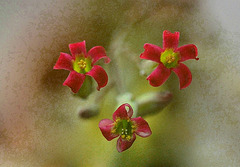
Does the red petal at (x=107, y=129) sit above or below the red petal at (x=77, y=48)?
below

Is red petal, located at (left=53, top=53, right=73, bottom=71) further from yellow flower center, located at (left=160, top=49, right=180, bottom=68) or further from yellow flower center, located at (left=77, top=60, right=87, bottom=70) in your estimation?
yellow flower center, located at (left=160, top=49, right=180, bottom=68)

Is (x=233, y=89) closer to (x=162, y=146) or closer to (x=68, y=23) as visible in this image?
(x=162, y=146)

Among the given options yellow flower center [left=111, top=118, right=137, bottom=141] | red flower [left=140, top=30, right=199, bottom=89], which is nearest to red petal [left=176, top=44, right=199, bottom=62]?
red flower [left=140, top=30, right=199, bottom=89]

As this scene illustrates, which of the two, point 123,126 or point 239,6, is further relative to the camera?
point 239,6

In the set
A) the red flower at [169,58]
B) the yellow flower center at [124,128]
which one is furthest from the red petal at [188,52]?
the yellow flower center at [124,128]

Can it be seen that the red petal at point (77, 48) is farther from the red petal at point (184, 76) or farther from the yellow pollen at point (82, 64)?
the red petal at point (184, 76)

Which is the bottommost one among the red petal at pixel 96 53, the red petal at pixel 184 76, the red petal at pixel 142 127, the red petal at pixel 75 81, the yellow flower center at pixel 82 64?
the red petal at pixel 142 127

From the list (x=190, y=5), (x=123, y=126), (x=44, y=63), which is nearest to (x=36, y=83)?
(x=44, y=63)
